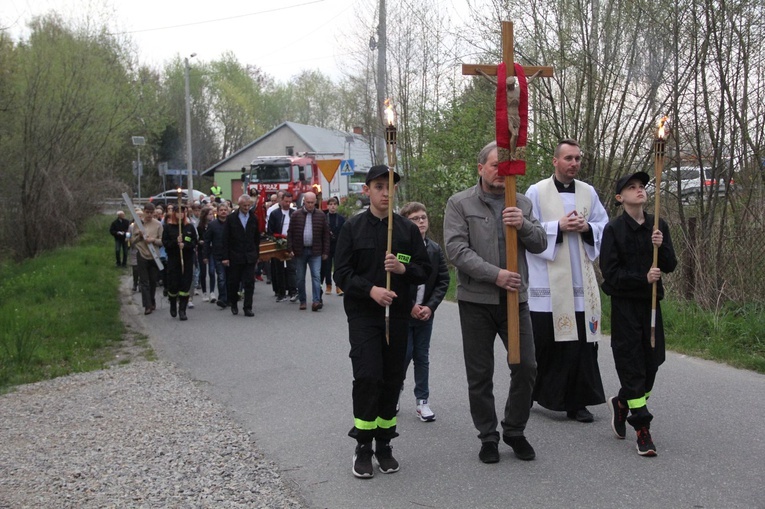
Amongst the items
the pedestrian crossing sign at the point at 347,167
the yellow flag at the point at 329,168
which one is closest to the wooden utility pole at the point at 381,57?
Result: the yellow flag at the point at 329,168

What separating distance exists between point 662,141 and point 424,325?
2401 mm

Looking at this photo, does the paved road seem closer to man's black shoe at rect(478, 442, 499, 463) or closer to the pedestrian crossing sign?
man's black shoe at rect(478, 442, 499, 463)

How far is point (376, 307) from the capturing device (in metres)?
5.65

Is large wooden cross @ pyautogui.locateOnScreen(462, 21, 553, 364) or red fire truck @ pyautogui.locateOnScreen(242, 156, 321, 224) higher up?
red fire truck @ pyautogui.locateOnScreen(242, 156, 321, 224)

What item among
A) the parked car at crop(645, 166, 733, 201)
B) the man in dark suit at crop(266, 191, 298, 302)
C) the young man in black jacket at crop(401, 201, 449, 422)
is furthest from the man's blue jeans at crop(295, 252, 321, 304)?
the young man in black jacket at crop(401, 201, 449, 422)

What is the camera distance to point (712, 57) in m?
11.0

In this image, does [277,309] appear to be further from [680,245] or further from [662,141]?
[662,141]

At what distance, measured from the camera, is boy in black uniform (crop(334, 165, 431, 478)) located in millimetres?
5566

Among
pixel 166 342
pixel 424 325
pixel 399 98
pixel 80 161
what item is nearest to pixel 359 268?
pixel 424 325

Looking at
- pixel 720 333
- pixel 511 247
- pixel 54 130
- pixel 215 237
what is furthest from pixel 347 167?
pixel 511 247

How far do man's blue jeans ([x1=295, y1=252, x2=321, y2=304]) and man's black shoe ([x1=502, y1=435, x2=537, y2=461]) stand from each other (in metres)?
8.86

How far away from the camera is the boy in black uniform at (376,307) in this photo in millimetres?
5566

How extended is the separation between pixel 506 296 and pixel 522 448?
3.41ft

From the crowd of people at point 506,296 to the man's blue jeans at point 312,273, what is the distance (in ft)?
24.1
